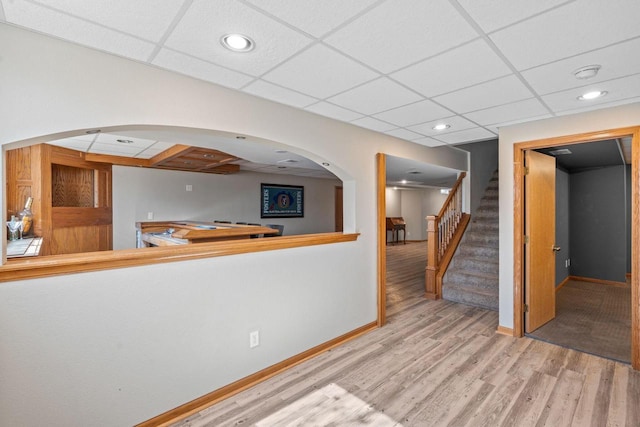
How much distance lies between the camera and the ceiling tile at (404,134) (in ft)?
10.9

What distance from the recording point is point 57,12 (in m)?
1.30

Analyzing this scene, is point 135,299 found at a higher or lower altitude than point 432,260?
higher

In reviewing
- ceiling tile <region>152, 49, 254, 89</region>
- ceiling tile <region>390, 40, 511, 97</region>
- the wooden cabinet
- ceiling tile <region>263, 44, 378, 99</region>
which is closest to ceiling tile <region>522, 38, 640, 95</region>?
ceiling tile <region>390, 40, 511, 97</region>

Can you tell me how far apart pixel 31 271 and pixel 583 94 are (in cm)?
373

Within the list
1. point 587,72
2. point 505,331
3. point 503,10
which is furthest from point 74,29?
point 505,331

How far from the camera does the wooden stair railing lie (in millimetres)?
4539

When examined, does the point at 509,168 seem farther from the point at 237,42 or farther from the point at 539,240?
the point at 237,42

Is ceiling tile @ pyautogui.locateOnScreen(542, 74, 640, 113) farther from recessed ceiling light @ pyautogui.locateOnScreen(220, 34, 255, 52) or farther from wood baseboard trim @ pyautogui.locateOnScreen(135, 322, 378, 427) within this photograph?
wood baseboard trim @ pyautogui.locateOnScreen(135, 322, 378, 427)

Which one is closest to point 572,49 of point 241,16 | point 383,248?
point 241,16

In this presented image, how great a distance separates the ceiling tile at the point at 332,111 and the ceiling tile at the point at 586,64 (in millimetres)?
1301

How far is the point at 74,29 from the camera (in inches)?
56.1

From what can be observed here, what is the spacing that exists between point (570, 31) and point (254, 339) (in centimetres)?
268

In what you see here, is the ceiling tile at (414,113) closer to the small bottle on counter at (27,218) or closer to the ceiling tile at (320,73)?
the ceiling tile at (320,73)

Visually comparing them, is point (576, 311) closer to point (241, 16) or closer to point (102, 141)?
point (241, 16)
